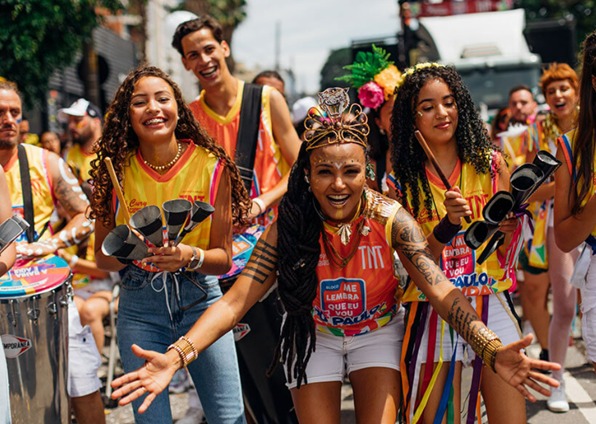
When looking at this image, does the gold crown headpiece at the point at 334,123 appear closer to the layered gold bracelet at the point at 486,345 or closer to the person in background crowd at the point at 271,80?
the layered gold bracelet at the point at 486,345

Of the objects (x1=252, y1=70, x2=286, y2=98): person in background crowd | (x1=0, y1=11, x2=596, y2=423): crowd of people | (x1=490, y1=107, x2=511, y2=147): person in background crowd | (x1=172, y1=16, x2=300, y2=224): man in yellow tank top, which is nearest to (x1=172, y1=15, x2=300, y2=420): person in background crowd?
(x1=172, y1=16, x2=300, y2=224): man in yellow tank top

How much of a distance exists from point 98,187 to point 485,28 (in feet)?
39.4

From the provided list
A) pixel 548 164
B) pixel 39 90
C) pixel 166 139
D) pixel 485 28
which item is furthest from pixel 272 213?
pixel 485 28

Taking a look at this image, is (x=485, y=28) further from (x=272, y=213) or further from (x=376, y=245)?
(x=376, y=245)

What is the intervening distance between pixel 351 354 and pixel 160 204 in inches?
44.4

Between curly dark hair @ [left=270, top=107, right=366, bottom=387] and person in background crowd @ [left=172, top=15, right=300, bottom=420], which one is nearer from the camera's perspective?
curly dark hair @ [left=270, top=107, right=366, bottom=387]

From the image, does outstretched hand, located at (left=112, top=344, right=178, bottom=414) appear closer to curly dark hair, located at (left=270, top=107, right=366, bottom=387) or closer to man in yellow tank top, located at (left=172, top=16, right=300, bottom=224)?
curly dark hair, located at (left=270, top=107, right=366, bottom=387)

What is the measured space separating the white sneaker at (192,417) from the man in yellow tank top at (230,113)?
1.44 m

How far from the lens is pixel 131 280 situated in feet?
12.6

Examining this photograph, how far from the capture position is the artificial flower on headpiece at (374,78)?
536 centimetres

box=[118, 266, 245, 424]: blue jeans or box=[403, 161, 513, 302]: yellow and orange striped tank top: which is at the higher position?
box=[403, 161, 513, 302]: yellow and orange striped tank top

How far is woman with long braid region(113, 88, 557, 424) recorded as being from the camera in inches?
141

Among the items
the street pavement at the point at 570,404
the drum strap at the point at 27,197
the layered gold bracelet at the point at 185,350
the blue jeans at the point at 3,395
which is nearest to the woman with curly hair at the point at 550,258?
the street pavement at the point at 570,404

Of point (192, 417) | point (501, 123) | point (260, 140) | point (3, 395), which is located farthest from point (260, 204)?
point (501, 123)
